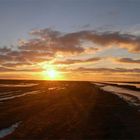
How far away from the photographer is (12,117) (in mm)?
22719

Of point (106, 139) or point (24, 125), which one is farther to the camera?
point (24, 125)

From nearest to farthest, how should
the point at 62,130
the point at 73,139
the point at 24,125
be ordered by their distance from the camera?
the point at 73,139, the point at 62,130, the point at 24,125

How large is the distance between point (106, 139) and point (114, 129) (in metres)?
2.84

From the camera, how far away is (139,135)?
16.2m

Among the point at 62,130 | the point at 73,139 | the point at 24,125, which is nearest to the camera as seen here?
the point at 73,139

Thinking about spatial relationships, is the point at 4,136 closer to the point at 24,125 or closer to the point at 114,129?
the point at 24,125

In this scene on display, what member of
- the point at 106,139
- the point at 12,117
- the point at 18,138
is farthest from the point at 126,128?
the point at 12,117

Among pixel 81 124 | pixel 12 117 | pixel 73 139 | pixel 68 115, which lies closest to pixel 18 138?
pixel 73 139

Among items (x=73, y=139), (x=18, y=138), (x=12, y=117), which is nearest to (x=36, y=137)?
(x=18, y=138)

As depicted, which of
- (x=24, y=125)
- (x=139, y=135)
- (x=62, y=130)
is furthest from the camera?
(x=24, y=125)

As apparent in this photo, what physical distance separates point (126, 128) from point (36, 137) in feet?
18.9

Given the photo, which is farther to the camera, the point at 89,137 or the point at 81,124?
the point at 81,124

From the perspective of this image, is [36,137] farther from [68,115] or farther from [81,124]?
[68,115]

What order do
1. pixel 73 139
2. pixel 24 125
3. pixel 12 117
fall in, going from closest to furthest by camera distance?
1. pixel 73 139
2. pixel 24 125
3. pixel 12 117
